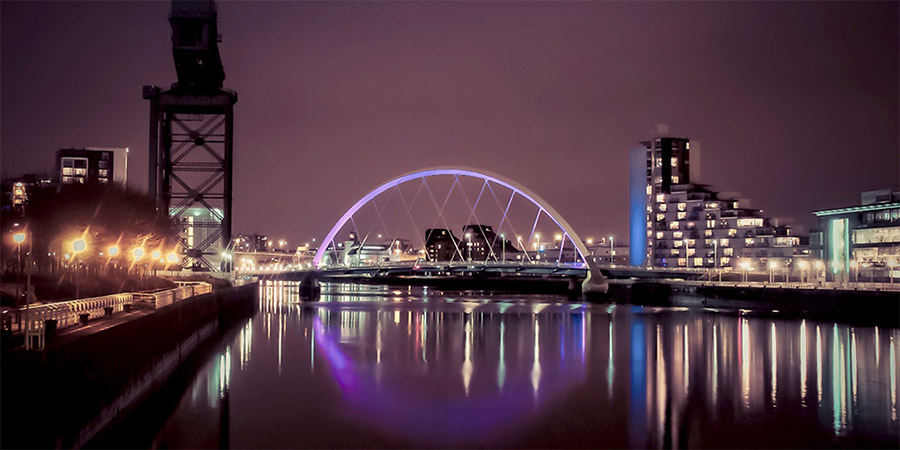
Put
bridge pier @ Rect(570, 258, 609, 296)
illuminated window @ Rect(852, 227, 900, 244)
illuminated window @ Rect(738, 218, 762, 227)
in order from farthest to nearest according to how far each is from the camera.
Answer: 1. illuminated window @ Rect(738, 218, 762, 227)
2. bridge pier @ Rect(570, 258, 609, 296)
3. illuminated window @ Rect(852, 227, 900, 244)

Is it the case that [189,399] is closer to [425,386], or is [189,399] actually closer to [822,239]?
[425,386]

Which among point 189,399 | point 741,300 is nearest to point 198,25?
point 189,399

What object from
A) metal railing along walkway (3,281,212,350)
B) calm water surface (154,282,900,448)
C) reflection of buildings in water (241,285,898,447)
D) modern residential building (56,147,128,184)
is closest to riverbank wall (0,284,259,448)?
metal railing along walkway (3,281,212,350)

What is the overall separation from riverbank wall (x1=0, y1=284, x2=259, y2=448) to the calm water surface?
4.46 feet

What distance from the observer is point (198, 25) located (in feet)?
175

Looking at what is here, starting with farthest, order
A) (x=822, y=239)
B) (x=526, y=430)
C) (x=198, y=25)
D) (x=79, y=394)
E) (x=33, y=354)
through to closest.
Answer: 1. (x=822, y=239)
2. (x=198, y=25)
3. (x=526, y=430)
4. (x=79, y=394)
5. (x=33, y=354)

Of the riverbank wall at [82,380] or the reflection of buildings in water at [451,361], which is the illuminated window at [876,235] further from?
the riverbank wall at [82,380]

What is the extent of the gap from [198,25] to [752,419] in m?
45.0

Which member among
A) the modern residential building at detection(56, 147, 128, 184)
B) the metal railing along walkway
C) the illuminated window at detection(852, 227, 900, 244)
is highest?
the modern residential building at detection(56, 147, 128, 184)

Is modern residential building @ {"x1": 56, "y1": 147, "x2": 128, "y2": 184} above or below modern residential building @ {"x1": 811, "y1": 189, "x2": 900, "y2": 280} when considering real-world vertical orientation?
above

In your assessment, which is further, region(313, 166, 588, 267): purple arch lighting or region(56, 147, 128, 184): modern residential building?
region(56, 147, 128, 184): modern residential building

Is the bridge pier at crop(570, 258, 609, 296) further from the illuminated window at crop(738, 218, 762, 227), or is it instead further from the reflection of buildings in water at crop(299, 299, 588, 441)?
the illuminated window at crop(738, 218, 762, 227)

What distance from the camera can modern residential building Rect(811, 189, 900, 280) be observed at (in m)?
63.4

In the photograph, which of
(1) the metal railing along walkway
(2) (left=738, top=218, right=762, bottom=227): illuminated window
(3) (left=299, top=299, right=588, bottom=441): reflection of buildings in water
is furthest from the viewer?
(2) (left=738, top=218, right=762, bottom=227): illuminated window
